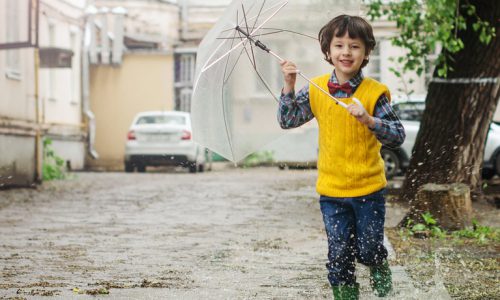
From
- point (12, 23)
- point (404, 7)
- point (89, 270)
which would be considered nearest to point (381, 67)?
point (12, 23)

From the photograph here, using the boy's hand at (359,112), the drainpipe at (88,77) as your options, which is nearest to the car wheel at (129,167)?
the drainpipe at (88,77)

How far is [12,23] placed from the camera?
17547 millimetres

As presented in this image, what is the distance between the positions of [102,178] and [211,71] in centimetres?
1745

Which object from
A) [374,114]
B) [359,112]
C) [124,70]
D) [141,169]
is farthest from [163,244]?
[124,70]

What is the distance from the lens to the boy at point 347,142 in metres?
5.29

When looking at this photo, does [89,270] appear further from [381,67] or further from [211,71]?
[381,67]

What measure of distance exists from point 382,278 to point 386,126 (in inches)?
35.7

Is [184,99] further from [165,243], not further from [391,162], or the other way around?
[165,243]

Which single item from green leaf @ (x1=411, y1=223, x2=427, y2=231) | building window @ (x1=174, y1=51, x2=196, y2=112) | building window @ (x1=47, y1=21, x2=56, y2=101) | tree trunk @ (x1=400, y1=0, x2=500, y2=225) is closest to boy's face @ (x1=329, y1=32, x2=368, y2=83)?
green leaf @ (x1=411, y1=223, x2=427, y2=231)

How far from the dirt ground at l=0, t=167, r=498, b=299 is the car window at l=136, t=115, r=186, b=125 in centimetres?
786

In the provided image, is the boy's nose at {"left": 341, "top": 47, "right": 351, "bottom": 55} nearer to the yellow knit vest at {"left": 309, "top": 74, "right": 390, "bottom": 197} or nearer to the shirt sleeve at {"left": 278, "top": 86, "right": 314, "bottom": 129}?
the yellow knit vest at {"left": 309, "top": 74, "right": 390, "bottom": 197}

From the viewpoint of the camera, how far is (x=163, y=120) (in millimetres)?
26234

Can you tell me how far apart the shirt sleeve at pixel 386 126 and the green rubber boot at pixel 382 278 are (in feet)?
2.33

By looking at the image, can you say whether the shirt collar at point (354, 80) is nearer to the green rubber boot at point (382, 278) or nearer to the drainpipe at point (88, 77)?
the green rubber boot at point (382, 278)
